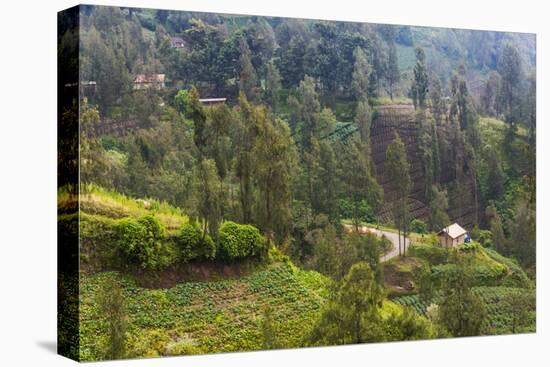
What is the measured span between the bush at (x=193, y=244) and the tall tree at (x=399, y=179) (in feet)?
8.32

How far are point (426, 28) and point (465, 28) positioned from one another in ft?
1.95

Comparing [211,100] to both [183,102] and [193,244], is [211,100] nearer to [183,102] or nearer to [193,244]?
[183,102]

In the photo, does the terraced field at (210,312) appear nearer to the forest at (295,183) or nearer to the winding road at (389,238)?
the forest at (295,183)

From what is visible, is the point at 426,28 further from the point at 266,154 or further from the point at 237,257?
the point at 237,257

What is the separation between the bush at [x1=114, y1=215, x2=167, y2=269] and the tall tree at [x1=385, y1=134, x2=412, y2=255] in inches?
123

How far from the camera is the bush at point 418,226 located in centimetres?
1543

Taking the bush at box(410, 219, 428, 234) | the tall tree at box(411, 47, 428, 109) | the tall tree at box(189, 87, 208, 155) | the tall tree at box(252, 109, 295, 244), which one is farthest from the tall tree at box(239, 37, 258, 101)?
the bush at box(410, 219, 428, 234)

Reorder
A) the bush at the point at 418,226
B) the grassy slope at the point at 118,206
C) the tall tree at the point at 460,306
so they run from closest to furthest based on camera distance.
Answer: the grassy slope at the point at 118,206 → the bush at the point at 418,226 → the tall tree at the point at 460,306

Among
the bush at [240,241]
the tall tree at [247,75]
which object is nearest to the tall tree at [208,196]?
the bush at [240,241]

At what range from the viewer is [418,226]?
15.5 m

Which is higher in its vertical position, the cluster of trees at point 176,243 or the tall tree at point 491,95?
the tall tree at point 491,95

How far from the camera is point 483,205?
1598 centimetres

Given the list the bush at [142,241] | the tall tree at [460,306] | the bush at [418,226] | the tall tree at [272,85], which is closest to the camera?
the bush at [142,241]

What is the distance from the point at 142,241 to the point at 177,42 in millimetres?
2298
